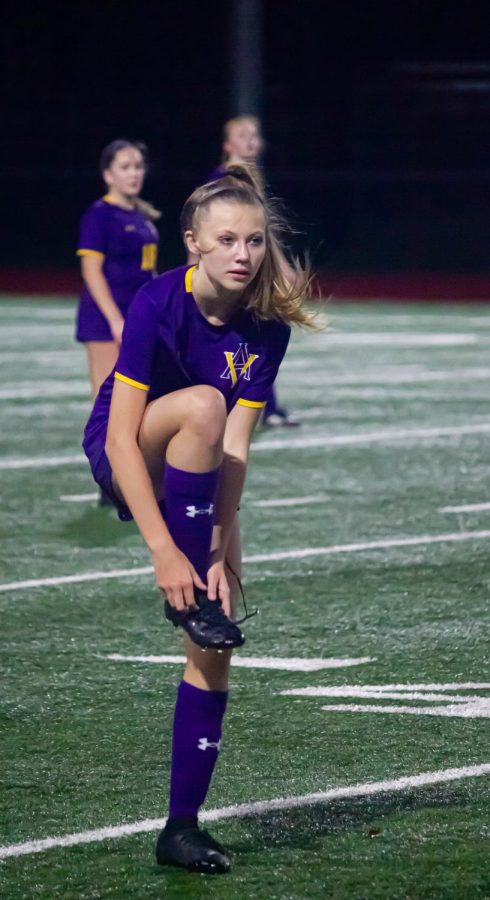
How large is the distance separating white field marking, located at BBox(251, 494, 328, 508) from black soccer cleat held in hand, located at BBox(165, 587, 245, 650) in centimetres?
500

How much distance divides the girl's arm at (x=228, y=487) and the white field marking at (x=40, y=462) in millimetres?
6010

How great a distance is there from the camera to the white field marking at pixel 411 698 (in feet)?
16.5

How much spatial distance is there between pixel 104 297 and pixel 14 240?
19791 mm

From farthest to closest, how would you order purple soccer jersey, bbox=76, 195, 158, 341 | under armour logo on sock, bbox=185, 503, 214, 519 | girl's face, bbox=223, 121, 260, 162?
1. girl's face, bbox=223, 121, 260, 162
2. purple soccer jersey, bbox=76, 195, 158, 341
3. under armour logo on sock, bbox=185, 503, 214, 519

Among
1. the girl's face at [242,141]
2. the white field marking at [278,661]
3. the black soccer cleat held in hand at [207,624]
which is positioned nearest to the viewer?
the black soccer cleat held in hand at [207,624]

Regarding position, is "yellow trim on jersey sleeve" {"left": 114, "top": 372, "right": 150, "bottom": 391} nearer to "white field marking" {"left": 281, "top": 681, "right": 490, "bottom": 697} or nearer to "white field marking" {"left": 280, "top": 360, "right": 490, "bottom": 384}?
"white field marking" {"left": 281, "top": 681, "right": 490, "bottom": 697}

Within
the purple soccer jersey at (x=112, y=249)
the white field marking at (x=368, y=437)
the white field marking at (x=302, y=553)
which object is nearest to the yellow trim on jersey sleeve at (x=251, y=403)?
the white field marking at (x=302, y=553)

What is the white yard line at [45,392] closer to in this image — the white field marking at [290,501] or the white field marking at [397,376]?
the white field marking at [397,376]

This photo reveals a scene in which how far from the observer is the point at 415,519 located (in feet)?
27.3

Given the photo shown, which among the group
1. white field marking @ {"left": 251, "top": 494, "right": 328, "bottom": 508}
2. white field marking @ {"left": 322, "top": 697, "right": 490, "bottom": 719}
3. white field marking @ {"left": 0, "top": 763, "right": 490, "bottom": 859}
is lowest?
white field marking @ {"left": 251, "top": 494, "right": 328, "bottom": 508}

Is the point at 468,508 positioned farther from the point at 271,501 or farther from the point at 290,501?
the point at 271,501

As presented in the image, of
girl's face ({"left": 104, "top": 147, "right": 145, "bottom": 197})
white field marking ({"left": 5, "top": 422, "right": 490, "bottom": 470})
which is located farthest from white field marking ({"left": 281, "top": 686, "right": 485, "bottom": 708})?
white field marking ({"left": 5, "top": 422, "right": 490, "bottom": 470})

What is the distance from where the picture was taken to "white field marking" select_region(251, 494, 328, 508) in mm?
8766

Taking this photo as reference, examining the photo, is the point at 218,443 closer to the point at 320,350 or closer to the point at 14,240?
the point at 320,350
